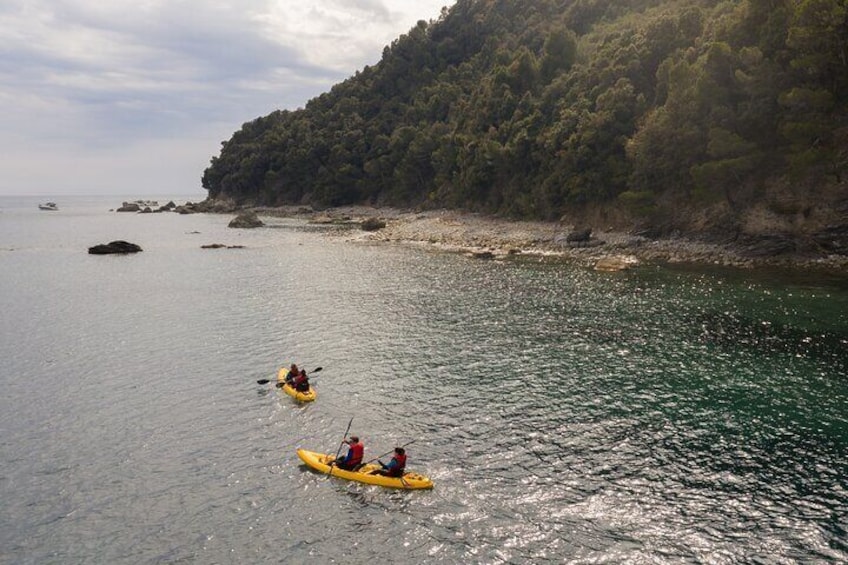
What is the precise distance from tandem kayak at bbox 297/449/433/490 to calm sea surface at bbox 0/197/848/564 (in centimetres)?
36

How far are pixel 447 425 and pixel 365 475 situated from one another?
5.79m

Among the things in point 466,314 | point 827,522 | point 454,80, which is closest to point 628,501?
point 827,522

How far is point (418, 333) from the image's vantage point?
42031mm

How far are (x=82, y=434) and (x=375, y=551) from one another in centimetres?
1760

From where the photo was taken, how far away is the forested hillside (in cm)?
5866

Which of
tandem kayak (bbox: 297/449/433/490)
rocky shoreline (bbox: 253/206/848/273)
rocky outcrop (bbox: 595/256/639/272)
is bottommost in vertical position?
tandem kayak (bbox: 297/449/433/490)

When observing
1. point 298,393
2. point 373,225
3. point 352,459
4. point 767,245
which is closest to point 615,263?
point 767,245

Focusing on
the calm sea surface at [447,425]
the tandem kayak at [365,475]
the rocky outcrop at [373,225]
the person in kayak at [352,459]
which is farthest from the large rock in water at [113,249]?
the person in kayak at [352,459]

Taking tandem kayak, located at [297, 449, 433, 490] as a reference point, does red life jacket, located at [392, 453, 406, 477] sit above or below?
above

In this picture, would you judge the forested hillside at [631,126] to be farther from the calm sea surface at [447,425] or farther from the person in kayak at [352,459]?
the person in kayak at [352,459]

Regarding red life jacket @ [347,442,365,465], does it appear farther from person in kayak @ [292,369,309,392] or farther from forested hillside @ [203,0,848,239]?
forested hillside @ [203,0,848,239]

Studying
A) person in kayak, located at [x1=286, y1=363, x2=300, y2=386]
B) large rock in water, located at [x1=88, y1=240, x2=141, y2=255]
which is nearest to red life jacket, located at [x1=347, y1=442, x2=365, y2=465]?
person in kayak, located at [x1=286, y1=363, x2=300, y2=386]

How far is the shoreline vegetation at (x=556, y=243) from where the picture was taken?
2427 inches

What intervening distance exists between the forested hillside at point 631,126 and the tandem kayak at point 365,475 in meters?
59.6
